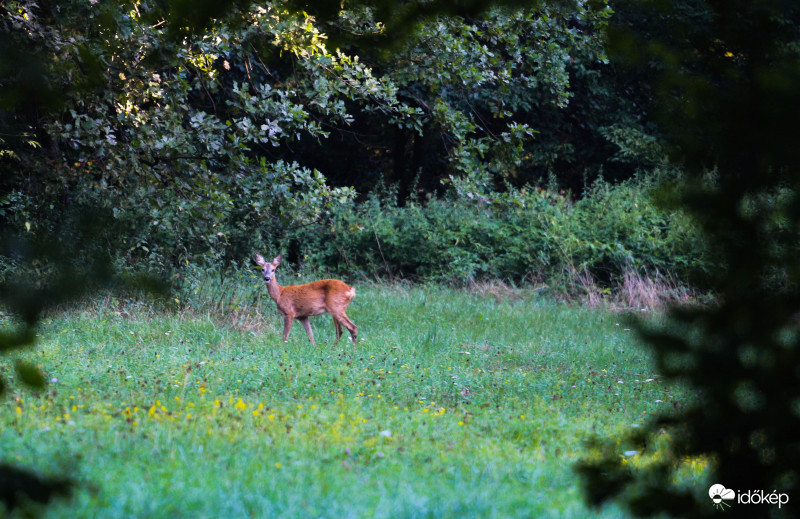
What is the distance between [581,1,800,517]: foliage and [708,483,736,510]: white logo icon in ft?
0.09

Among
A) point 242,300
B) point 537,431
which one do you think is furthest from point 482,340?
point 537,431

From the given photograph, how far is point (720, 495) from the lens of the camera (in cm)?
183

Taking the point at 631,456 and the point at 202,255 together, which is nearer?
the point at 631,456

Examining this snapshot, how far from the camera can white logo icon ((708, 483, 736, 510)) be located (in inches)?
69.4

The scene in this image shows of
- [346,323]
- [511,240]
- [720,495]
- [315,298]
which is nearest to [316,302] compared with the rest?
[315,298]

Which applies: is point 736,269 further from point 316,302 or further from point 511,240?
point 511,240

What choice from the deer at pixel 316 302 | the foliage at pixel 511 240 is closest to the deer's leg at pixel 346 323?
the deer at pixel 316 302

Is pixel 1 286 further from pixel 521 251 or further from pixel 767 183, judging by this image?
pixel 521 251

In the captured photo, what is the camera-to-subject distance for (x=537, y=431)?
617 cm

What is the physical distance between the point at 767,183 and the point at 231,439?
170 inches

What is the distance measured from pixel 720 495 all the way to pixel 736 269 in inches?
20.5

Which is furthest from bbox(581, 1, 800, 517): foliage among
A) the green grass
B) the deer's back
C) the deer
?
the deer's back

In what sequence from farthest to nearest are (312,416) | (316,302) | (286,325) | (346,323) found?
1. (316,302)
2. (346,323)
3. (286,325)
4. (312,416)

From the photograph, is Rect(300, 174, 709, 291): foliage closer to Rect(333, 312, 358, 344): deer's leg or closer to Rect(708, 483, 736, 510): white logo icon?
Rect(333, 312, 358, 344): deer's leg
